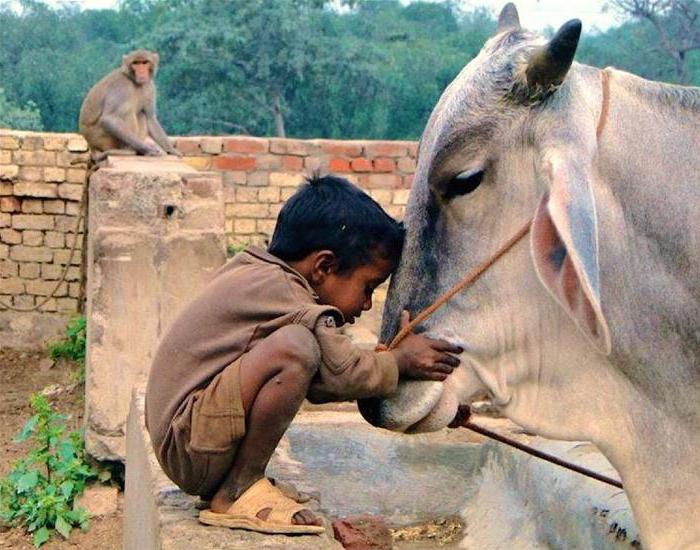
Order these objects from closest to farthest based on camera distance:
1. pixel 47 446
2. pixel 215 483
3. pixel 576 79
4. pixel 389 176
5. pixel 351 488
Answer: pixel 576 79, pixel 215 483, pixel 351 488, pixel 47 446, pixel 389 176

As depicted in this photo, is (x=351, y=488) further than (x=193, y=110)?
No

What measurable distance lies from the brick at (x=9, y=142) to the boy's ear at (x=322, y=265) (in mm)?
8749

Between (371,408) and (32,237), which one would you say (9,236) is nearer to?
(32,237)

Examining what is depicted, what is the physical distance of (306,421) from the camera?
194 inches

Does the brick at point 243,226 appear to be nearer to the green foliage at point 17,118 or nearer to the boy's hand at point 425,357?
the boy's hand at point 425,357

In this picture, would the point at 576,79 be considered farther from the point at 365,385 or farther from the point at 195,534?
the point at 195,534

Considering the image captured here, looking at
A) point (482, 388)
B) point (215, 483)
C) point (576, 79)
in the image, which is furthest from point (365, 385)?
point (576, 79)

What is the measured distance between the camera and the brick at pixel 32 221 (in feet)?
36.9

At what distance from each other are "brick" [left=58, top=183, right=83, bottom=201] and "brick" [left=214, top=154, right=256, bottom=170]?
1.62 meters

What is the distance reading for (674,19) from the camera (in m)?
29.0

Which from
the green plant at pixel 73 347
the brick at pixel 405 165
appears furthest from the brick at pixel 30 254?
the brick at pixel 405 165

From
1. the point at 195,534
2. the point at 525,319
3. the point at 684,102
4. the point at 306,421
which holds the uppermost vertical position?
the point at 684,102

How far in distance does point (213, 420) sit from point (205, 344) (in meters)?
0.19

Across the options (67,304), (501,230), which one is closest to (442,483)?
(501,230)
